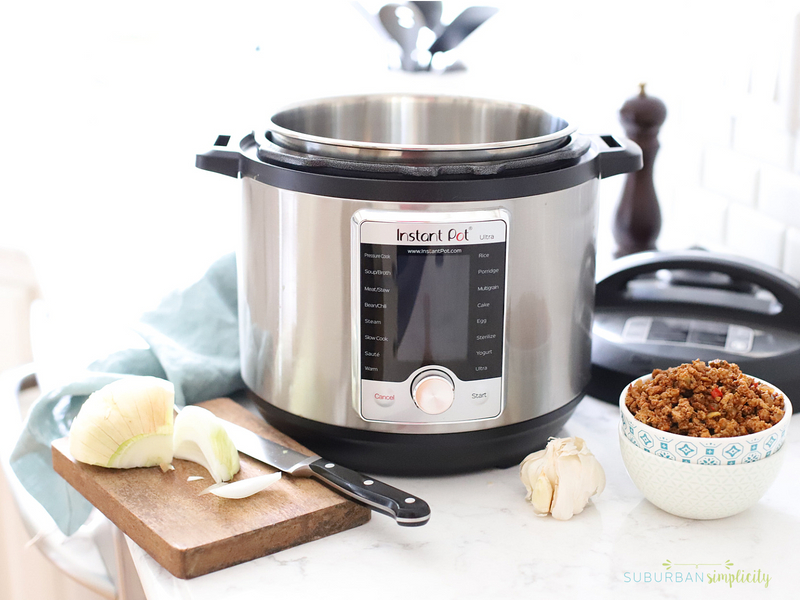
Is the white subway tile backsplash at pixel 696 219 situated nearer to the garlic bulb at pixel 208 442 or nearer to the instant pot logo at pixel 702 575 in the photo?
the instant pot logo at pixel 702 575

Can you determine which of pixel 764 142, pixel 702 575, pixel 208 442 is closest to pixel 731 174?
pixel 764 142

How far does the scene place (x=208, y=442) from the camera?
2.31ft

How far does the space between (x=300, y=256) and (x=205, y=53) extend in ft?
4.35

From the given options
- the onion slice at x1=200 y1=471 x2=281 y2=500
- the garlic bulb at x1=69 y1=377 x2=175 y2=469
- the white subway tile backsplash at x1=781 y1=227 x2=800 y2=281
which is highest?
the white subway tile backsplash at x1=781 y1=227 x2=800 y2=281

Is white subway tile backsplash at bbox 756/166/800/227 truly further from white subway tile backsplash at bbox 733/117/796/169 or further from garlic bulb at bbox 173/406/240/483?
garlic bulb at bbox 173/406/240/483

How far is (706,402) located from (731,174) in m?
0.64

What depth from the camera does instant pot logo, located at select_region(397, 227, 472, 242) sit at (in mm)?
657

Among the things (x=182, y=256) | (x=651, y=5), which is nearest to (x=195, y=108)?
(x=182, y=256)

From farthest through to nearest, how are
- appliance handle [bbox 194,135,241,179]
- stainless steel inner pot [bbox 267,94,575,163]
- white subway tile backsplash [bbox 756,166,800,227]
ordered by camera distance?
1. white subway tile backsplash [bbox 756,166,800,227]
2. stainless steel inner pot [bbox 267,94,575,163]
3. appliance handle [bbox 194,135,241,179]

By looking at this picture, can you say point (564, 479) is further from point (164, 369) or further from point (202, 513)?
point (164, 369)

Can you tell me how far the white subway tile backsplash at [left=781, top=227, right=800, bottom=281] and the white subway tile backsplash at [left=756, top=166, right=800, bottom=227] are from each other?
1 cm

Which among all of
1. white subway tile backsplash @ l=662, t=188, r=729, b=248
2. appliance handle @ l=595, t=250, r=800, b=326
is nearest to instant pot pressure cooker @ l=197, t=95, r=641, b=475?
appliance handle @ l=595, t=250, r=800, b=326

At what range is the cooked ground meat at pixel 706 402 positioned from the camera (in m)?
0.65

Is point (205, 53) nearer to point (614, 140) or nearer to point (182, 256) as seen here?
point (182, 256)
